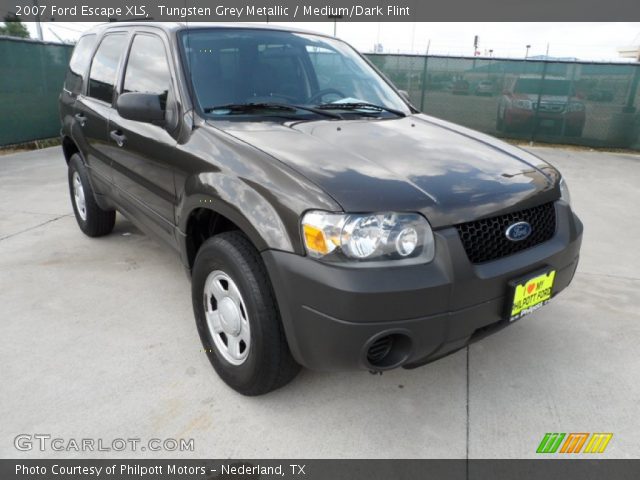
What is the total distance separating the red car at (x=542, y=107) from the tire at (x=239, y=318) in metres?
10.6

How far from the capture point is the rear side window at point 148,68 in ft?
9.20

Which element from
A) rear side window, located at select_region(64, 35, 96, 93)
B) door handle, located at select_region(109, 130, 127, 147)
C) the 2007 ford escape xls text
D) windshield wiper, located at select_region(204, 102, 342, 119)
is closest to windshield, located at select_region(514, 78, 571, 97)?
the 2007 ford escape xls text

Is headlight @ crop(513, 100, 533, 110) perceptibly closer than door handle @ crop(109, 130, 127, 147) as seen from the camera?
No

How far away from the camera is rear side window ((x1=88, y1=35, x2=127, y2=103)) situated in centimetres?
346

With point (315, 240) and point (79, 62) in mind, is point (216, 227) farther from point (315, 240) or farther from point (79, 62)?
point (79, 62)

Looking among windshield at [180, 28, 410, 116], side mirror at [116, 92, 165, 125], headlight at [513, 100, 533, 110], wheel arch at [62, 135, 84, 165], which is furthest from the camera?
headlight at [513, 100, 533, 110]

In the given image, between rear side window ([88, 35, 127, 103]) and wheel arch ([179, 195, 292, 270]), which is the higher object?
rear side window ([88, 35, 127, 103])

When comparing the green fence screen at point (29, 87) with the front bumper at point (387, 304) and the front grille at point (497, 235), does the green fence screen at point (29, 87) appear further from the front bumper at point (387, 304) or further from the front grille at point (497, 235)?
the front grille at point (497, 235)

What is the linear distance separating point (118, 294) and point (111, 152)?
102cm

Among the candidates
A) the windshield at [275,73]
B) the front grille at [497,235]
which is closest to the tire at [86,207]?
the windshield at [275,73]

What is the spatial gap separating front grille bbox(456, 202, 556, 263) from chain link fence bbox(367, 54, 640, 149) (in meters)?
9.92
